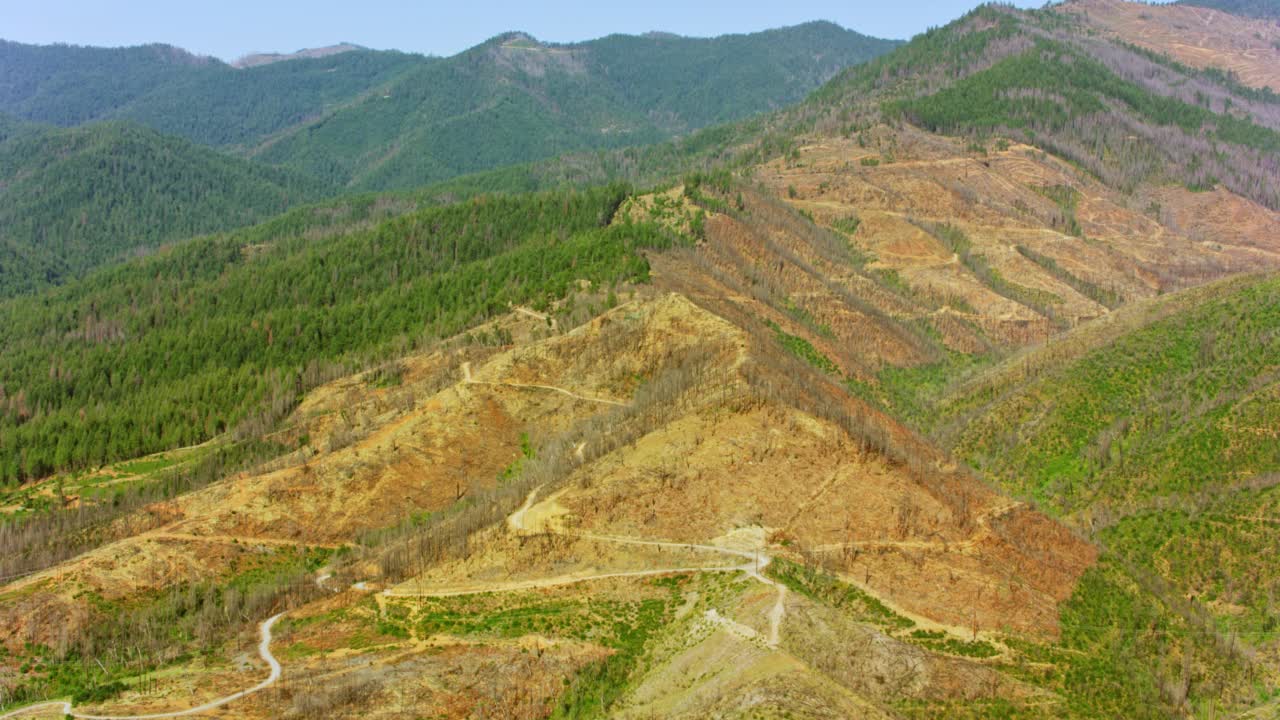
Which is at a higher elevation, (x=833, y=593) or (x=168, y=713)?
(x=168, y=713)

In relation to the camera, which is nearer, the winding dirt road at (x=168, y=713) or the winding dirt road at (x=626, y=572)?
the winding dirt road at (x=168, y=713)

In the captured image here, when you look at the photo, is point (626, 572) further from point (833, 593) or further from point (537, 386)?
point (537, 386)

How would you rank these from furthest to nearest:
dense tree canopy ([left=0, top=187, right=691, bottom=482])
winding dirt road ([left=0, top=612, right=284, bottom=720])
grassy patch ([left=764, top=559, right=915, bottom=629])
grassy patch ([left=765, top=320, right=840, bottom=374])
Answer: dense tree canopy ([left=0, top=187, right=691, bottom=482]) < grassy patch ([left=765, top=320, right=840, bottom=374]) < grassy patch ([left=764, top=559, right=915, bottom=629]) < winding dirt road ([left=0, top=612, right=284, bottom=720])

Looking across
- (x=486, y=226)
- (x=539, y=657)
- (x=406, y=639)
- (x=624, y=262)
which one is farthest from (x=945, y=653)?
(x=486, y=226)

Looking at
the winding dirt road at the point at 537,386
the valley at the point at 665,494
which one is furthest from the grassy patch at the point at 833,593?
the winding dirt road at the point at 537,386

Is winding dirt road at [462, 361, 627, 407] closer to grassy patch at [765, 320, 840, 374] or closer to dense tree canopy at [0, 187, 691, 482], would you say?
grassy patch at [765, 320, 840, 374]

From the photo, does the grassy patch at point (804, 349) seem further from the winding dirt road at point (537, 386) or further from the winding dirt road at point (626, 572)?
the winding dirt road at point (626, 572)

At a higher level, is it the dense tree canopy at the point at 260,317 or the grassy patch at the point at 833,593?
the dense tree canopy at the point at 260,317

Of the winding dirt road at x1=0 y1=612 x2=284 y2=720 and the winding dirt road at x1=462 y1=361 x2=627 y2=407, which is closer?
the winding dirt road at x1=0 y1=612 x2=284 y2=720

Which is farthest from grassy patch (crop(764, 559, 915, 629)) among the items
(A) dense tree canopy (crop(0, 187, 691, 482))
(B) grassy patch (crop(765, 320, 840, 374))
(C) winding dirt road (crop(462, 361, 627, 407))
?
(A) dense tree canopy (crop(0, 187, 691, 482))

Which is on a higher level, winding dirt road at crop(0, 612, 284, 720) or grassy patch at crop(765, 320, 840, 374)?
grassy patch at crop(765, 320, 840, 374)

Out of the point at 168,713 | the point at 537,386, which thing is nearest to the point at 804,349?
the point at 537,386

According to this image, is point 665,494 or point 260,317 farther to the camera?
point 260,317
